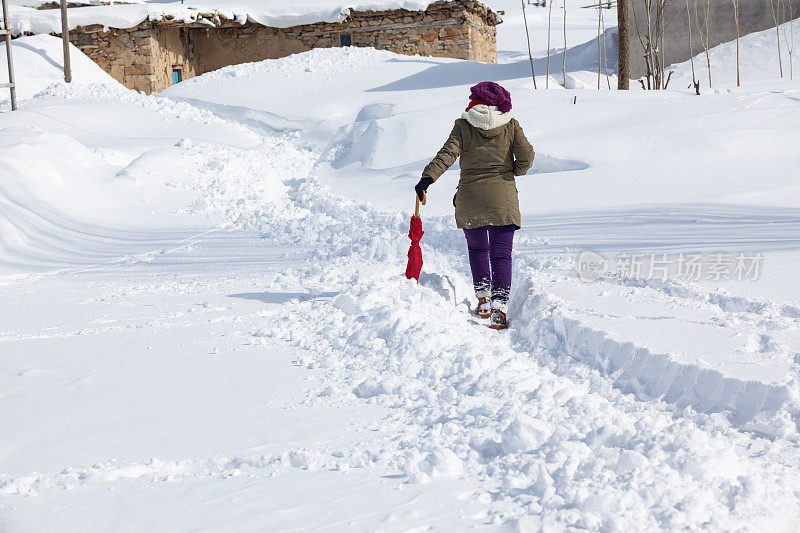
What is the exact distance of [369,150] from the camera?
9.63 meters

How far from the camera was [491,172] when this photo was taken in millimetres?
4312

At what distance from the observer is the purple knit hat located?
4160mm

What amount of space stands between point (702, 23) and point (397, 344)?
13.3m

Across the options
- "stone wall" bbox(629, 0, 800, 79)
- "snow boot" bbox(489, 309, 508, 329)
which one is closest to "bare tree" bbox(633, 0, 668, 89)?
"stone wall" bbox(629, 0, 800, 79)

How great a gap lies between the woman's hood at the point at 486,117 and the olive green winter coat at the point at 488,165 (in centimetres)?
4

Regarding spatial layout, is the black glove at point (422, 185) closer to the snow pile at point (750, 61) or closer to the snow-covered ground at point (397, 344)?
the snow-covered ground at point (397, 344)

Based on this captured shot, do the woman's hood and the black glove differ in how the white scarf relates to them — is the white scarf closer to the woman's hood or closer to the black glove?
the woman's hood

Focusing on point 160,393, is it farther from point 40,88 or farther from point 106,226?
point 40,88

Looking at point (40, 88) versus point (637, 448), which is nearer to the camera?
point (637, 448)

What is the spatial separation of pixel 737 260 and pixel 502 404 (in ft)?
8.39

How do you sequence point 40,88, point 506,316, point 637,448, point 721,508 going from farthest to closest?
point 40,88 < point 506,316 < point 637,448 < point 721,508

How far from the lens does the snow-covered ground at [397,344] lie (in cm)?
230

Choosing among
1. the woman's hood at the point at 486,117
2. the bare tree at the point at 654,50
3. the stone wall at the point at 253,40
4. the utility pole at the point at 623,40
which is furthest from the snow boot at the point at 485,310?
the stone wall at the point at 253,40

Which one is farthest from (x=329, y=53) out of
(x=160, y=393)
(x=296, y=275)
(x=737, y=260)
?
(x=160, y=393)
